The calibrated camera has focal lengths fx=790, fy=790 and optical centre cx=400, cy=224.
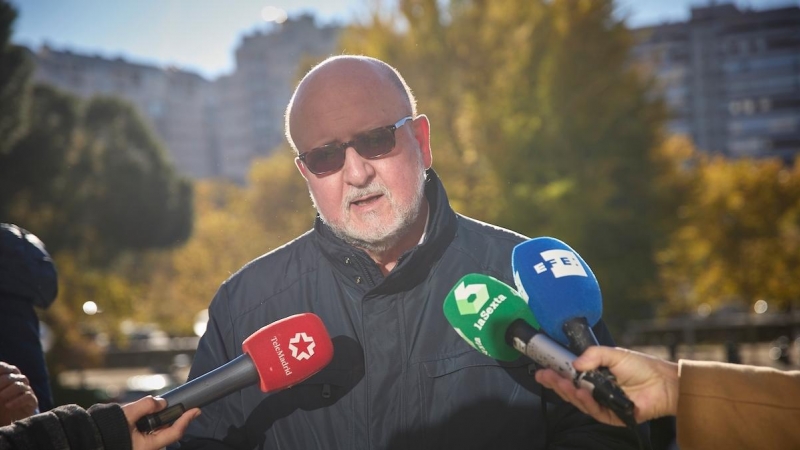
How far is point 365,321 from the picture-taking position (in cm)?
253

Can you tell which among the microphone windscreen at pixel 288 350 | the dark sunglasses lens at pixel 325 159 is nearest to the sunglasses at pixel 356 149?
the dark sunglasses lens at pixel 325 159

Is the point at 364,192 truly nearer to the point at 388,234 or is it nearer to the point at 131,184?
the point at 388,234

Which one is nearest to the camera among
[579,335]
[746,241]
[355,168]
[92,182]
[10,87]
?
[579,335]

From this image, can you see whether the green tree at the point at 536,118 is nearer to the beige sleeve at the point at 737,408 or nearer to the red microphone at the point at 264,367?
the red microphone at the point at 264,367

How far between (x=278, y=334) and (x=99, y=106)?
27.4m

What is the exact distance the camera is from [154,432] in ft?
6.64

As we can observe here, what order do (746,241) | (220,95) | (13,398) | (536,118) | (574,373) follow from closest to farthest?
(574,373), (13,398), (536,118), (746,241), (220,95)

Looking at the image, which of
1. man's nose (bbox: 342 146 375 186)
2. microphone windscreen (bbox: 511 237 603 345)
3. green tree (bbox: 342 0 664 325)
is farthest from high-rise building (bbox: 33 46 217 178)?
microphone windscreen (bbox: 511 237 603 345)

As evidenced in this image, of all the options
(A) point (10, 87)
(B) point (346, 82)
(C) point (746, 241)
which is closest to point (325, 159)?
(B) point (346, 82)

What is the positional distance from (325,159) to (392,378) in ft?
2.58

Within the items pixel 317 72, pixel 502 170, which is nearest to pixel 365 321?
pixel 317 72

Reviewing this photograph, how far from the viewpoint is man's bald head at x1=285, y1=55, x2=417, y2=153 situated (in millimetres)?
2781

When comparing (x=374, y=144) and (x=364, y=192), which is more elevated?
(x=374, y=144)

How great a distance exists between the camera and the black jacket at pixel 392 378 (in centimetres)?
243
